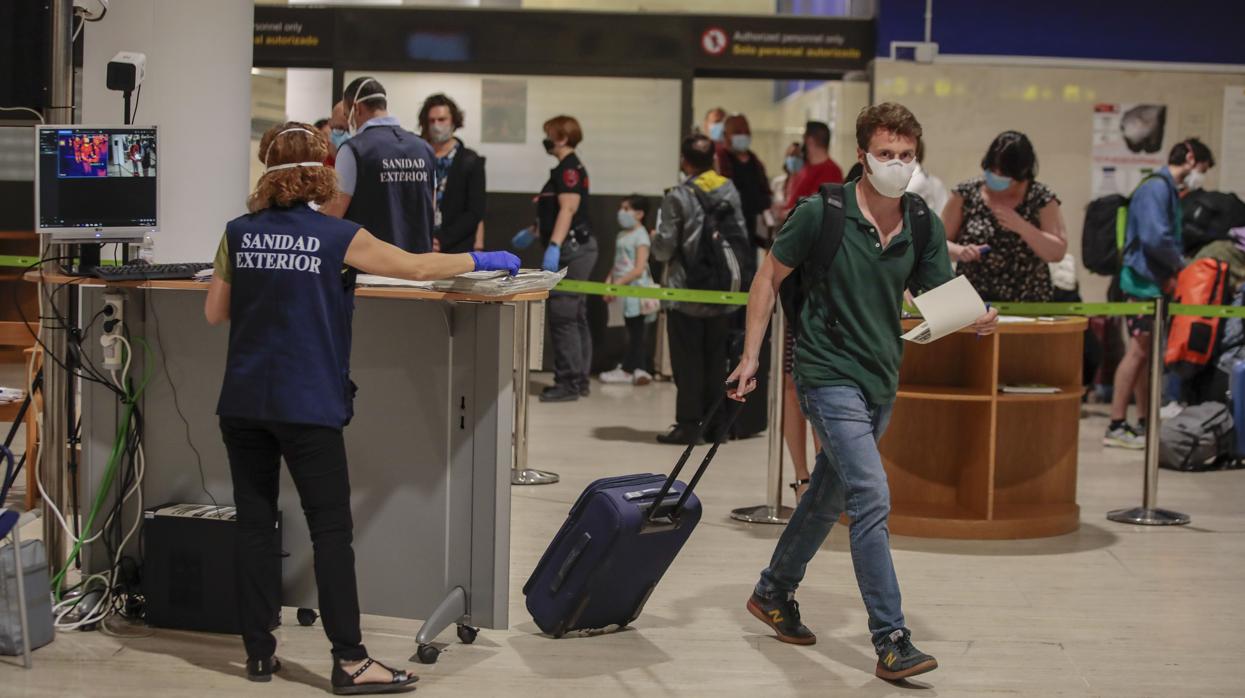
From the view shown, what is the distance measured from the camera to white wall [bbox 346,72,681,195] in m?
11.7

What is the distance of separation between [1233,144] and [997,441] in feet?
20.1

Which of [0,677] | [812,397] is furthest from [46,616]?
[812,397]

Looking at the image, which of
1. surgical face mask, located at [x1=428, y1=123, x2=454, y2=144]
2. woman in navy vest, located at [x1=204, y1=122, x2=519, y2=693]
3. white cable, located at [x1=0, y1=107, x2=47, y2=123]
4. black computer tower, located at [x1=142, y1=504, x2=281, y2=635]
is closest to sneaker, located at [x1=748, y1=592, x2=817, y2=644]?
woman in navy vest, located at [x1=204, y1=122, x2=519, y2=693]

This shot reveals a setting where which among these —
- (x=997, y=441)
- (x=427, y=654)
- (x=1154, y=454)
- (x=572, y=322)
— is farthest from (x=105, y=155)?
(x=572, y=322)

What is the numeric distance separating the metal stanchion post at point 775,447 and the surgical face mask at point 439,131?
1963mm

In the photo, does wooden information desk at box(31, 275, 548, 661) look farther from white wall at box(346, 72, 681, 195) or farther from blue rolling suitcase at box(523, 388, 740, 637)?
white wall at box(346, 72, 681, 195)

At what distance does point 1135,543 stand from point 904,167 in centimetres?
273

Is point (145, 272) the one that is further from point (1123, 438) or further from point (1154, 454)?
point (1123, 438)

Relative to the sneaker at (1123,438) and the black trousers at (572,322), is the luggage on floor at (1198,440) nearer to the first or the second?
the sneaker at (1123,438)

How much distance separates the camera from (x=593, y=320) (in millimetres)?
11695

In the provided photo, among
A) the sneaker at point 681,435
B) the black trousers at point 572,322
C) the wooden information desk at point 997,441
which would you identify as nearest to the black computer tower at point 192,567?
the wooden information desk at point 997,441

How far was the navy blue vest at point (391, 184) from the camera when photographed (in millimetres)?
6016

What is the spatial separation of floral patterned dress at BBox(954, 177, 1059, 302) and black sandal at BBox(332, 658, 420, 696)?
321 cm

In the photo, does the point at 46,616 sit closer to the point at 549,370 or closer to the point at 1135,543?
the point at 1135,543
